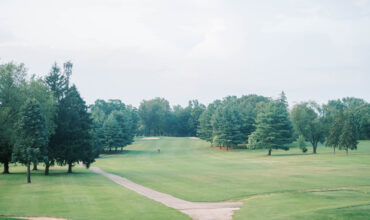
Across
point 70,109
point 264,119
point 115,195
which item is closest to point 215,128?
point 264,119

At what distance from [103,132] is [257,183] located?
207 ft

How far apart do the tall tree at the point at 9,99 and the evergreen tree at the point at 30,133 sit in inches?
247

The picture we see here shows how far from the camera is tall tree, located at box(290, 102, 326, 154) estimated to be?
74512 millimetres

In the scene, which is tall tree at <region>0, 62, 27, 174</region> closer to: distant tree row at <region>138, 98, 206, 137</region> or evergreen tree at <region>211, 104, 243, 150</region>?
evergreen tree at <region>211, 104, 243, 150</region>

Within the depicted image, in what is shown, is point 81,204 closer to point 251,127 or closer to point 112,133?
point 112,133

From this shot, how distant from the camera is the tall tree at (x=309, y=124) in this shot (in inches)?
2934

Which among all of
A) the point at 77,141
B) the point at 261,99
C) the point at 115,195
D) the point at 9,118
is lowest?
the point at 115,195

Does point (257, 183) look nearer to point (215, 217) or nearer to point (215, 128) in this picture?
point (215, 217)

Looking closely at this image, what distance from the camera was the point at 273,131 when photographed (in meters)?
72.8

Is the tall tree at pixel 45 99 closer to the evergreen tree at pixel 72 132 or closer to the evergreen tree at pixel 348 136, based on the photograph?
the evergreen tree at pixel 72 132

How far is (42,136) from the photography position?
34031 millimetres

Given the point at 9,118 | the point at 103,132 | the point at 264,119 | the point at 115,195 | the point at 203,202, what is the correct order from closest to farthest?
the point at 203,202 → the point at 115,195 → the point at 9,118 → the point at 264,119 → the point at 103,132

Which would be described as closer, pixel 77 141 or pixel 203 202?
pixel 203 202

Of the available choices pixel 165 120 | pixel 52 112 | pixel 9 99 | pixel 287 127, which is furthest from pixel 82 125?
pixel 165 120
